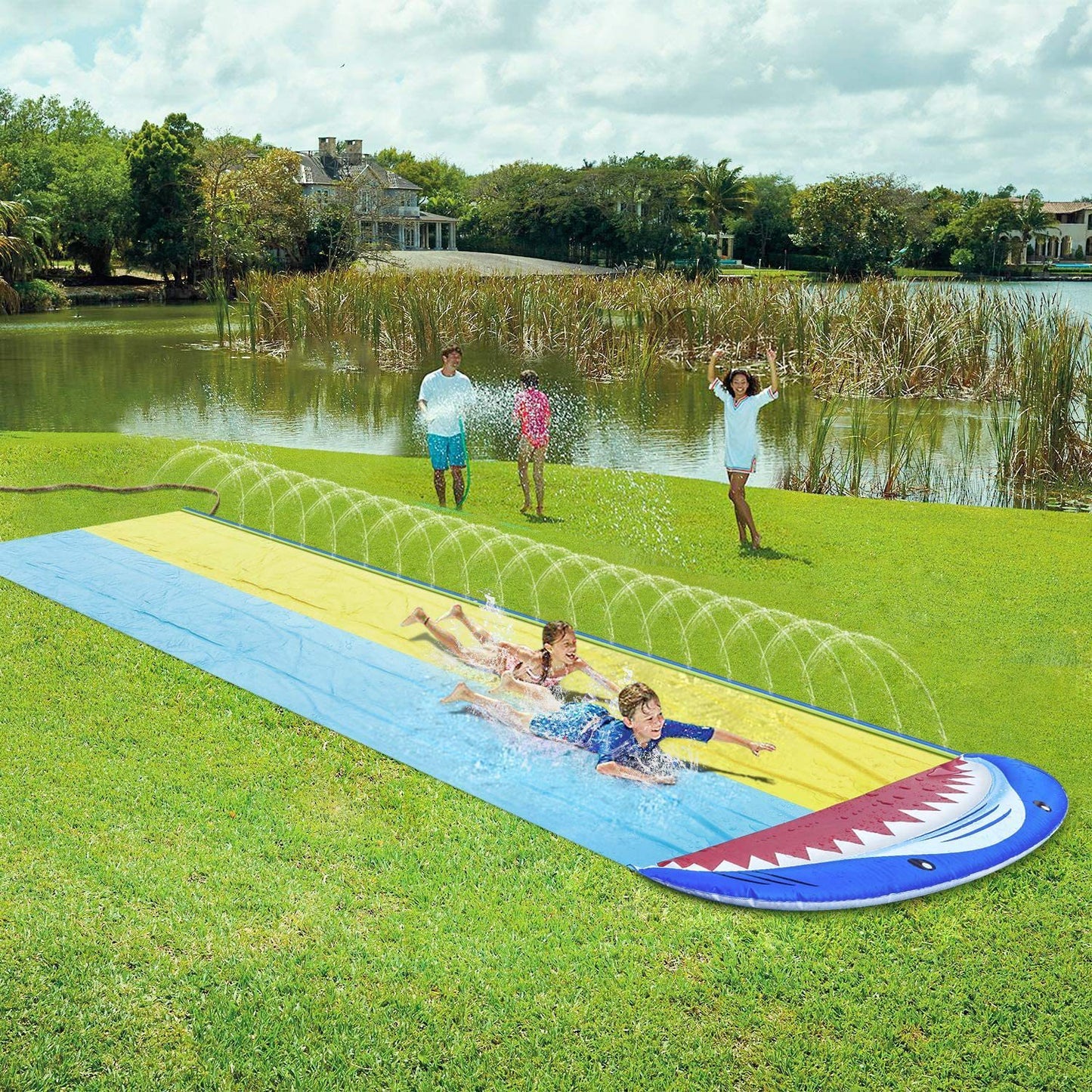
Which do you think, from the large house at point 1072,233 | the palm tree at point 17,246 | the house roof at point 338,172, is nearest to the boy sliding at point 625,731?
the palm tree at point 17,246

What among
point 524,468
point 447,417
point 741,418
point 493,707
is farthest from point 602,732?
point 524,468

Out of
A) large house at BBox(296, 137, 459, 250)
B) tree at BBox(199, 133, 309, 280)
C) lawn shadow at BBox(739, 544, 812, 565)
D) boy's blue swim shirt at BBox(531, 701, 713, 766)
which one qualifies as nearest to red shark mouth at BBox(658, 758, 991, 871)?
boy's blue swim shirt at BBox(531, 701, 713, 766)

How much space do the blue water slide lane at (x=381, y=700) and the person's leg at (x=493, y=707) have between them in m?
0.07

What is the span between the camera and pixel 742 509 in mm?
10805

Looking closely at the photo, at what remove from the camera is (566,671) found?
7250 millimetres

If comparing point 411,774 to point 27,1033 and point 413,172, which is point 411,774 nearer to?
point 27,1033

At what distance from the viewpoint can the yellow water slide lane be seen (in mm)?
6289

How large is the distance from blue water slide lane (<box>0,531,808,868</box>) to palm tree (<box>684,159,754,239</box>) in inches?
2713

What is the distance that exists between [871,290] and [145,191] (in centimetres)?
4399

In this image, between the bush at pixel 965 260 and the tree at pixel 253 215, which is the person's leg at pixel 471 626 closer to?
the tree at pixel 253 215

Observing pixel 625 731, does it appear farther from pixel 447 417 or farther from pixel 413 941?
pixel 447 417

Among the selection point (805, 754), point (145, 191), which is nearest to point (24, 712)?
point (805, 754)

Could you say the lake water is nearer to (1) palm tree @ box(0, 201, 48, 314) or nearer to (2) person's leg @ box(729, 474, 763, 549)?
(2) person's leg @ box(729, 474, 763, 549)

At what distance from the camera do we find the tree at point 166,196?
180 feet
